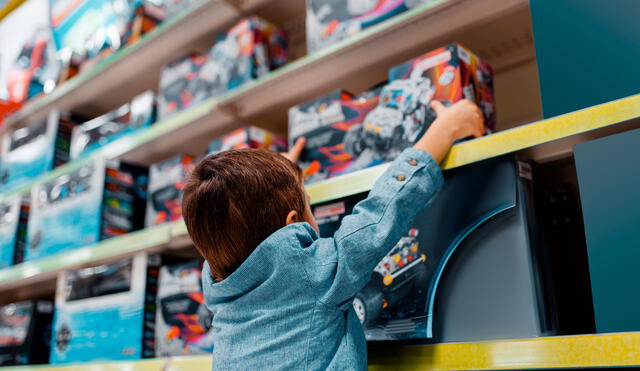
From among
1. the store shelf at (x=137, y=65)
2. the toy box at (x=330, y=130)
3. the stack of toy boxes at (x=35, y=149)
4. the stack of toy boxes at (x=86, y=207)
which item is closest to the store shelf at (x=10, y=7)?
the store shelf at (x=137, y=65)

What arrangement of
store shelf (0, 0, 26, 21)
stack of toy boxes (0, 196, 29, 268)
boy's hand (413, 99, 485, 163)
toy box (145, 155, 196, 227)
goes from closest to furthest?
boy's hand (413, 99, 485, 163) → toy box (145, 155, 196, 227) → stack of toy boxes (0, 196, 29, 268) → store shelf (0, 0, 26, 21)

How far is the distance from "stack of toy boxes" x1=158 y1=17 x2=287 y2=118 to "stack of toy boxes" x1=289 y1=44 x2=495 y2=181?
0.33 meters

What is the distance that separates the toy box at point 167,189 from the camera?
5.38 feet

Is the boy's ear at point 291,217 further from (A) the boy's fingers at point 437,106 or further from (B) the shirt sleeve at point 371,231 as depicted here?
(A) the boy's fingers at point 437,106

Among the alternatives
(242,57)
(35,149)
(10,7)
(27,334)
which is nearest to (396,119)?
(242,57)

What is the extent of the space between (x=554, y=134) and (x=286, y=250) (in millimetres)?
425

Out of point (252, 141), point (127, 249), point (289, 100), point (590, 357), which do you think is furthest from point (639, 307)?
point (127, 249)

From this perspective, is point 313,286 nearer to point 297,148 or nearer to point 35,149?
point 297,148

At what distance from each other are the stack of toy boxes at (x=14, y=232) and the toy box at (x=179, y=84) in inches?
28.2

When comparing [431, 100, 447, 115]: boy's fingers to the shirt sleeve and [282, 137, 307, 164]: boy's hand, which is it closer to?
the shirt sleeve

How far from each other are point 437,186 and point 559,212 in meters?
0.30

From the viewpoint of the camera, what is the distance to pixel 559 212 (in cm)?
108

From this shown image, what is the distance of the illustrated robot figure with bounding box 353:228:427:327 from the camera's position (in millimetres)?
985

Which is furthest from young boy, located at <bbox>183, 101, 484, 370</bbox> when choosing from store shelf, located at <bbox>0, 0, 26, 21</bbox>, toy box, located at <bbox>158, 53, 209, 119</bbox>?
store shelf, located at <bbox>0, 0, 26, 21</bbox>
